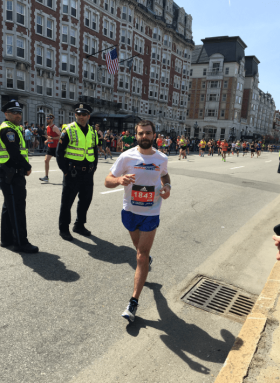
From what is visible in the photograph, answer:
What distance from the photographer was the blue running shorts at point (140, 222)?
3230 millimetres

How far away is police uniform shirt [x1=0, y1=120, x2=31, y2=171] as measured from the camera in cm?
407

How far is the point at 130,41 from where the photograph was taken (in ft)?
145

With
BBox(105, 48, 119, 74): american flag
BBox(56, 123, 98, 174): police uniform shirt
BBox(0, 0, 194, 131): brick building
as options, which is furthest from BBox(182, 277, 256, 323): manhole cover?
BBox(105, 48, 119, 74): american flag

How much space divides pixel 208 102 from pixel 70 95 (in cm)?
4227

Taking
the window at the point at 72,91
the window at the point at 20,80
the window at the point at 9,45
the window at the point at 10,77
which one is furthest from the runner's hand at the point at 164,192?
the window at the point at 72,91

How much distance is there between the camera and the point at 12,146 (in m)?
4.09

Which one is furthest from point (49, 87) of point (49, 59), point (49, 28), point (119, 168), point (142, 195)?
point (142, 195)

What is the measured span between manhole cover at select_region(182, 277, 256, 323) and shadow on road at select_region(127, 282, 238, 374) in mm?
380

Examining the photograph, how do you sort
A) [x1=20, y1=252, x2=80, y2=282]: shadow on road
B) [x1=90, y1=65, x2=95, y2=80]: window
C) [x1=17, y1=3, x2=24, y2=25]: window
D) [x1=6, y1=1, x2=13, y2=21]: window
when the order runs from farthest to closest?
[x1=90, y1=65, x2=95, y2=80]: window, [x1=17, y1=3, x2=24, y2=25]: window, [x1=6, y1=1, x2=13, y2=21]: window, [x1=20, y1=252, x2=80, y2=282]: shadow on road

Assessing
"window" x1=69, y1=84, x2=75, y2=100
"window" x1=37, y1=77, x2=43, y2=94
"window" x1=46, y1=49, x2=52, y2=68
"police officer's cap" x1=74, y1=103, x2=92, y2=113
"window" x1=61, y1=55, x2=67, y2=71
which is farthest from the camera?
"window" x1=69, y1=84, x2=75, y2=100

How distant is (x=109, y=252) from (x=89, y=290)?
113 cm

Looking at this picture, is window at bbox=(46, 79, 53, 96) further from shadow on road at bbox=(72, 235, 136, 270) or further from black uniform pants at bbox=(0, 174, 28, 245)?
black uniform pants at bbox=(0, 174, 28, 245)

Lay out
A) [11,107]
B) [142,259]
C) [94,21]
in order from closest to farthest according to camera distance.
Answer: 1. [142,259]
2. [11,107]
3. [94,21]

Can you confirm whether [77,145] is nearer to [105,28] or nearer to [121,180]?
[121,180]
